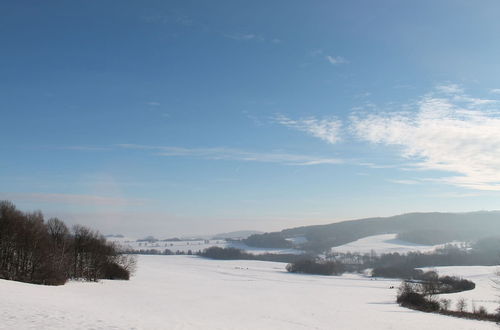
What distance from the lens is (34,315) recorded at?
20.9 metres

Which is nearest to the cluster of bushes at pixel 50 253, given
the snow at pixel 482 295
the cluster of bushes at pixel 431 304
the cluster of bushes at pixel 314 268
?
the cluster of bushes at pixel 431 304

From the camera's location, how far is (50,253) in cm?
5241

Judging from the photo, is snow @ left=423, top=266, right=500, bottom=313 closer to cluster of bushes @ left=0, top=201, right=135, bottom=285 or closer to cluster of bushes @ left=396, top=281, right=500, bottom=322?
cluster of bushes @ left=396, top=281, right=500, bottom=322

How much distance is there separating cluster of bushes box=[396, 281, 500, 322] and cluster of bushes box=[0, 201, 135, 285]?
5132cm

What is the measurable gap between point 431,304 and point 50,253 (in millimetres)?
60134

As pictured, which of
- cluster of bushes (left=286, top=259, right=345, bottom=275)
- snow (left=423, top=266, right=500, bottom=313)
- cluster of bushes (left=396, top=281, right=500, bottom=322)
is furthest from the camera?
cluster of bushes (left=286, top=259, right=345, bottom=275)

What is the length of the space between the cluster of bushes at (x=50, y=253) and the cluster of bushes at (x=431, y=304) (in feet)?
168

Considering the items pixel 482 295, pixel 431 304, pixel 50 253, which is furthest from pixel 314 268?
pixel 50 253

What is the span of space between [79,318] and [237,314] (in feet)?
60.1

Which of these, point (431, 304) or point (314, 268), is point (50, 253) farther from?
point (314, 268)

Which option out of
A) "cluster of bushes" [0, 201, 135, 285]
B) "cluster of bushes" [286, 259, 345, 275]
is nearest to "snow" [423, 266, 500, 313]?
"cluster of bushes" [286, 259, 345, 275]

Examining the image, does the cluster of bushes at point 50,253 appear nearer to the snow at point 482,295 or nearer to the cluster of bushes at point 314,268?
the snow at point 482,295

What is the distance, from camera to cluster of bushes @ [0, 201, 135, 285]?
158ft

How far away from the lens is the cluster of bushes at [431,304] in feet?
190
